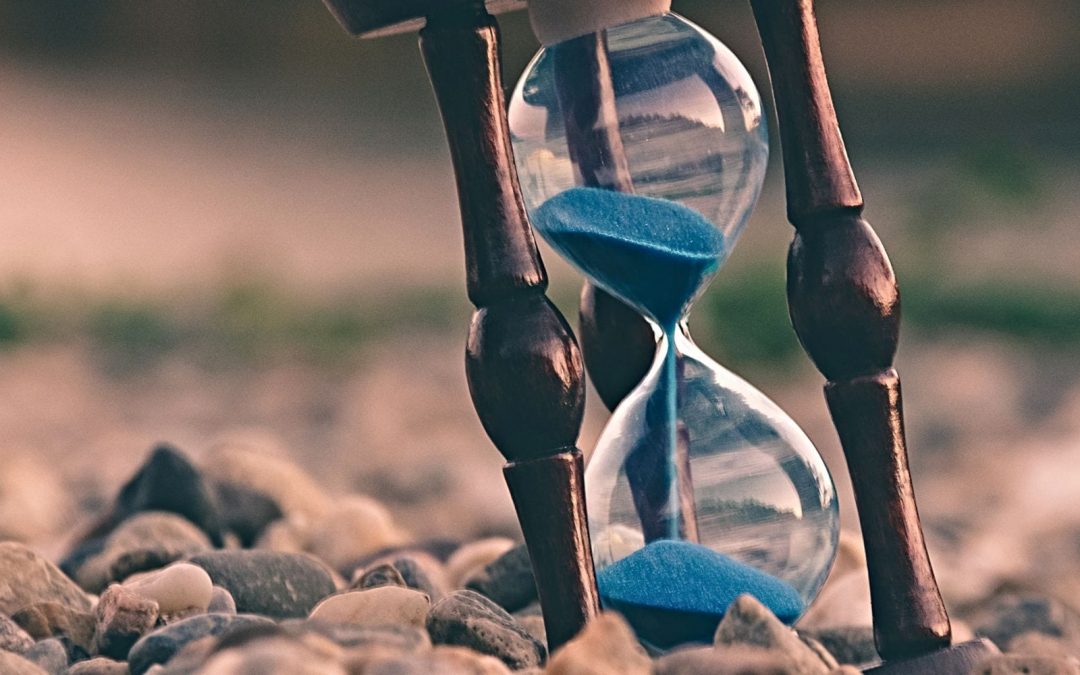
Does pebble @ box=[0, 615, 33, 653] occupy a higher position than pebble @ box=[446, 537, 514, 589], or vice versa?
pebble @ box=[0, 615, 33, 653]

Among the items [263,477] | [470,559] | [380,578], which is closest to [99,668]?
[380,578]

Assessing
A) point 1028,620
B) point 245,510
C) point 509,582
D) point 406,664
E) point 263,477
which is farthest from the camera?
point 263,477

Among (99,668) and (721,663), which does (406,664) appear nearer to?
(721,663)

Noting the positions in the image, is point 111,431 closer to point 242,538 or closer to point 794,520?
point 242,538

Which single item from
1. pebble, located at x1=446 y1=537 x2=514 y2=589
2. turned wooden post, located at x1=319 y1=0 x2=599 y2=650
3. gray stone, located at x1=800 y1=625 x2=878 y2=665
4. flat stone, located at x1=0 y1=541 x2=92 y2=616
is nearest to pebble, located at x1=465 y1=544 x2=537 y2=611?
pebble, located at x1=446 y1=537 x2=514 y2=589

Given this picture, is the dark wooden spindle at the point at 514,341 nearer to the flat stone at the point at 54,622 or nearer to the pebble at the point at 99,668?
the pebble at the point at 99,668

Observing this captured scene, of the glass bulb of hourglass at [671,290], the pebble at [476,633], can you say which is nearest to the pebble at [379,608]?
the pebble at [476,633]

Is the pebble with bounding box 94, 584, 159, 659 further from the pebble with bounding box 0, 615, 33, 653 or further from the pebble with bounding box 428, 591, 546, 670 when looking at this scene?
the pebble with bounding box 428, 591, 546, 670
